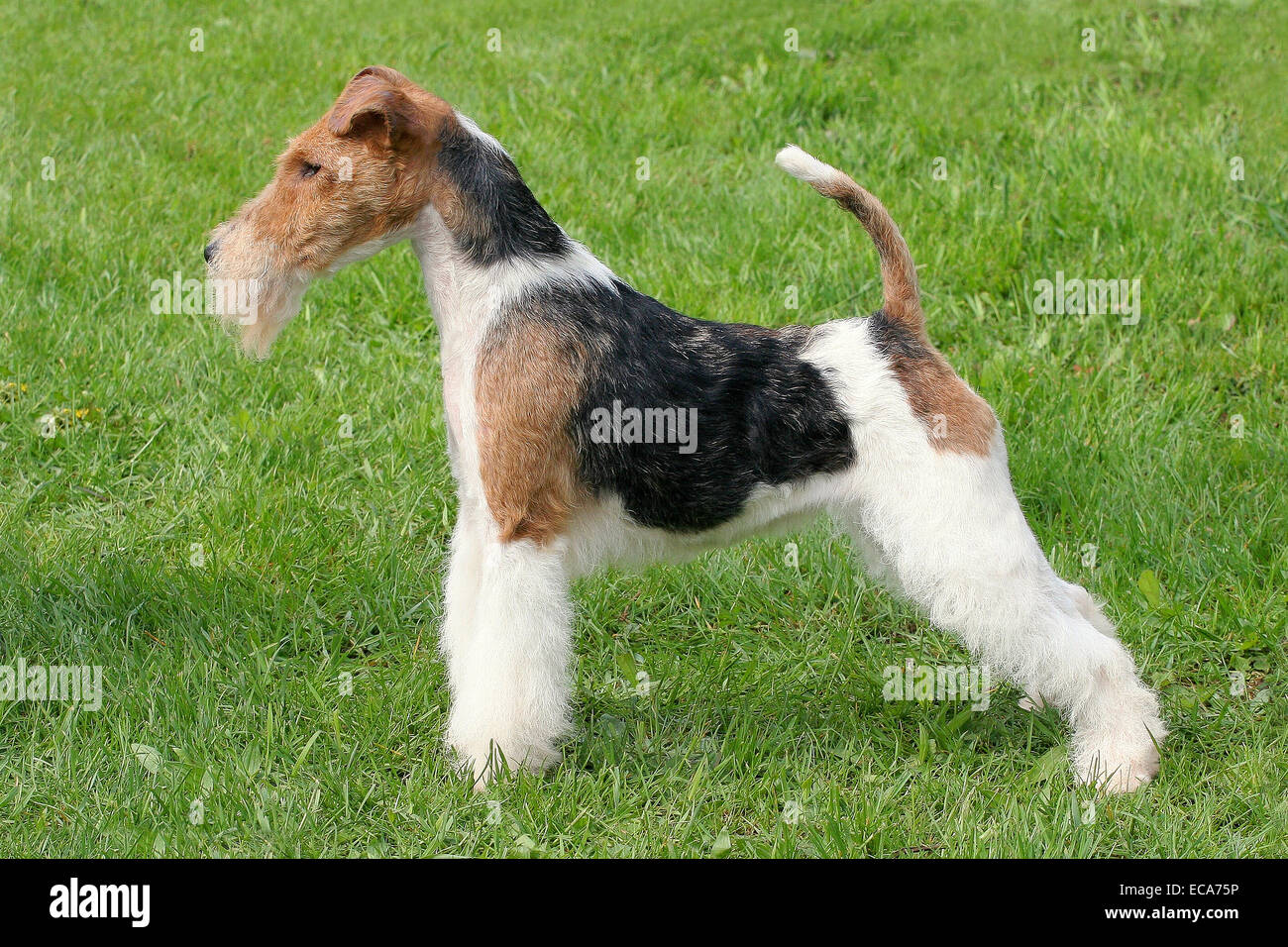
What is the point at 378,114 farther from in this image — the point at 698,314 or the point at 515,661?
the point at 698,314

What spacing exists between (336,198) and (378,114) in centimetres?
29

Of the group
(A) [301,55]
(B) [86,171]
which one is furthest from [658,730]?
(A) [301,55]

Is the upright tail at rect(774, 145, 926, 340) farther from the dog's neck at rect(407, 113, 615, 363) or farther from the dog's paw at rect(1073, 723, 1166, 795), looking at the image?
the dog's paw at rect(1073, 723, 1166, 795)

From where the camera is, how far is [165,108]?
29.2ft

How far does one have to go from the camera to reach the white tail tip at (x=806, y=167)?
13.1 ft

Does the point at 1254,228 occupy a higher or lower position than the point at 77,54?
higher

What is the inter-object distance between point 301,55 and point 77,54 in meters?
1.78

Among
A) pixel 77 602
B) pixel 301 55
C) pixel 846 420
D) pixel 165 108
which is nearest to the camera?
pixel 846 420

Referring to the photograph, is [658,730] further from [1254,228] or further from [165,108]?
[165,108]

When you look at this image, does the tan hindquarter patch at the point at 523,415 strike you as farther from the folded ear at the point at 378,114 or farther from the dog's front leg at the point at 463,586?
the folded ear at the point at 378,114

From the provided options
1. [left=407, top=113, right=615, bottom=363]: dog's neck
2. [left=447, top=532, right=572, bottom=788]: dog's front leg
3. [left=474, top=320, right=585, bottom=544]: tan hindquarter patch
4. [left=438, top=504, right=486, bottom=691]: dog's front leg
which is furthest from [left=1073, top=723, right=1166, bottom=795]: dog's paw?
[left=407, top=113, right=615, bottom=363]: dog's neck

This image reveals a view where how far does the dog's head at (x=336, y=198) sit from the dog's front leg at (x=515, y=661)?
102 centimetres

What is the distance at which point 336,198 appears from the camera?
3.80 meters
